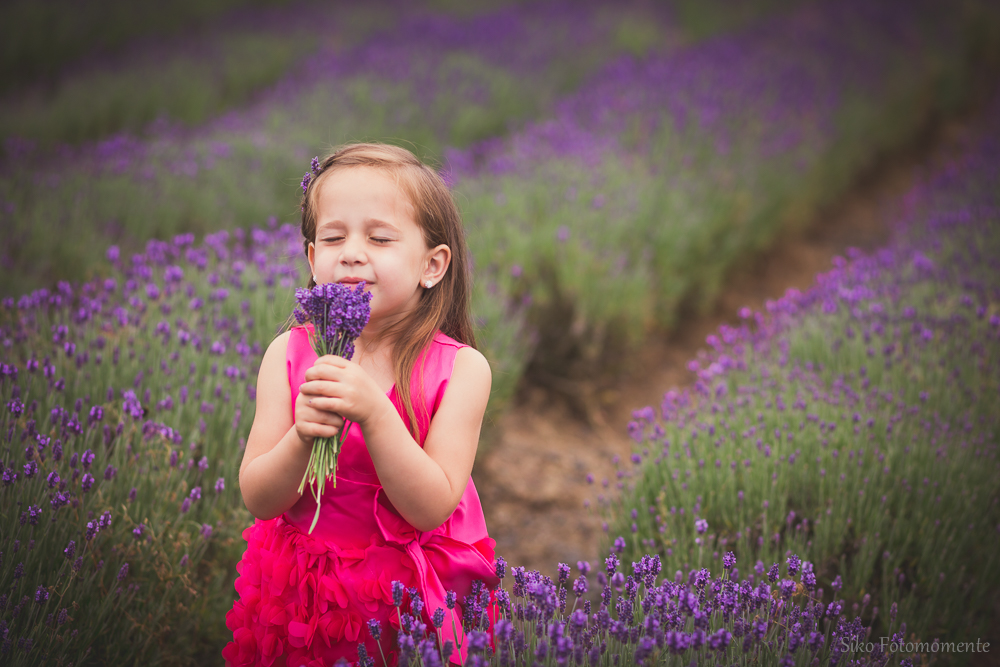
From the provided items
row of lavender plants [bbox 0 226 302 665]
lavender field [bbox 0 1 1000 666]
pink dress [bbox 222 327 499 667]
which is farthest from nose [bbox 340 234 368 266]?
row of lavender plants [bbox 0 226 302 665]

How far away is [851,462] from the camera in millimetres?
2123

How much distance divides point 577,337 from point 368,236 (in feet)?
8.31

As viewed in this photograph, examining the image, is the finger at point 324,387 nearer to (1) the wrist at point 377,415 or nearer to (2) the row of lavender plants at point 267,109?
(1) the wrist at point 377,415

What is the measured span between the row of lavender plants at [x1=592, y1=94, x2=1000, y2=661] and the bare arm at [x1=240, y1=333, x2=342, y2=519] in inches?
40.3

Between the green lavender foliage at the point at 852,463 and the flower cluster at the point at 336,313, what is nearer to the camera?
the flower cluster at the point at 336,313

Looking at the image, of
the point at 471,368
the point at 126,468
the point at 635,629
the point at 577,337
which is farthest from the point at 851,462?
the point at 126,468

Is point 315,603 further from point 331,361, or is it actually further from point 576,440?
point 576,440

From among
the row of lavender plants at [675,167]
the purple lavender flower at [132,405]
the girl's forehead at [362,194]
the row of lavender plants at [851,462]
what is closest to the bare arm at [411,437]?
the girl's forehead at [362,194]

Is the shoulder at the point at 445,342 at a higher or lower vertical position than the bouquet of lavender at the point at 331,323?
higher

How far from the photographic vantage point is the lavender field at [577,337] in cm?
158

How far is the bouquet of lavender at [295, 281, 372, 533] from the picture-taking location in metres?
1.16

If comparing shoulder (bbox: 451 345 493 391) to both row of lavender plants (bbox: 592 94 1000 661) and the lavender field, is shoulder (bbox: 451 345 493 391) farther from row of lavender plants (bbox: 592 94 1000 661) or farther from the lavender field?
row of lavender plants (bbox: 592 94 1000 661)

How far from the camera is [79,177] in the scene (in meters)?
3.82

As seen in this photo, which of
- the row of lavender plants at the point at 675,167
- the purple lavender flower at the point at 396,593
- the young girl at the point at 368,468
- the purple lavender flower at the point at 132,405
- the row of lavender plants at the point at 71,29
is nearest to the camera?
the purple lavender flower at the point at 396,593
